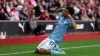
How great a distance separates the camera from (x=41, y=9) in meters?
21.1

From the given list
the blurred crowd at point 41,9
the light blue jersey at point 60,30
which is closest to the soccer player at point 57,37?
the light blue jersey at point 60,30

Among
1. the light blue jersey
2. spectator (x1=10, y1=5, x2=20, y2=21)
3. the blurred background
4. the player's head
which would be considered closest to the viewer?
the player's head

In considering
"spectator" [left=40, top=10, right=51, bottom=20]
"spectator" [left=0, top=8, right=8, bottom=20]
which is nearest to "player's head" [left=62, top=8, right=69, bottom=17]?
"spectator" [left=0, top=8, right=8, bottom=20]

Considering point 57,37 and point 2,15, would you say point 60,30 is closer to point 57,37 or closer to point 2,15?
point 57,37

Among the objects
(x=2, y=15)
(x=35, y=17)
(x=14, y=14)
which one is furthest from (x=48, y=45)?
(x=35, y=17)

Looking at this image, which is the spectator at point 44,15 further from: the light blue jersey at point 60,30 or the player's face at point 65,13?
the player's face at point 65,13

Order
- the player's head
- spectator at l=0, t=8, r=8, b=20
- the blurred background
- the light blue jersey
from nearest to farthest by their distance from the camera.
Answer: the player's head < the light blue jersey < spectator at l=0, t=8, r=8, b=20 < the blurred background

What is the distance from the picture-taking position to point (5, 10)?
61.9 ft

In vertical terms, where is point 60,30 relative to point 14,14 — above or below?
above

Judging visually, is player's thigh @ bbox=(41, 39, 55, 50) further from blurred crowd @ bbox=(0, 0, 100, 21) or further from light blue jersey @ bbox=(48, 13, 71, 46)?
blurred crowd @ bbox=(0, 0, 100, 21)

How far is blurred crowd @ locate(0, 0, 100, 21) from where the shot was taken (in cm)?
1886

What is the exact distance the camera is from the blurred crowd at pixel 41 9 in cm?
1886

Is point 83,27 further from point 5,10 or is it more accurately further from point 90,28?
point 5,10

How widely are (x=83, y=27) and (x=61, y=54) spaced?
462 inches
